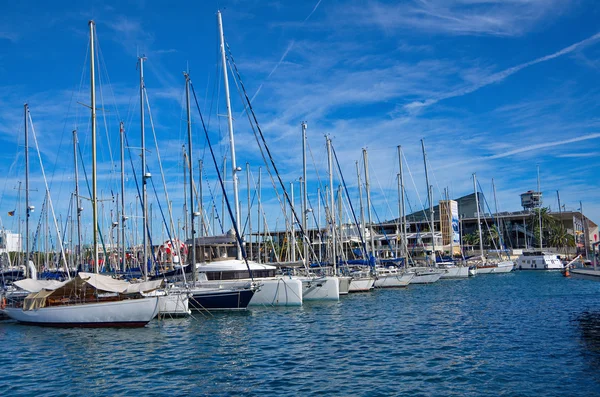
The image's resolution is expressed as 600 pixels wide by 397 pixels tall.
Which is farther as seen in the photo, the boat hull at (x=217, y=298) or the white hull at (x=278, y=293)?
the white hull at (x=278, y=293)

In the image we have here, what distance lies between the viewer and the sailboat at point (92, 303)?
25656 mm

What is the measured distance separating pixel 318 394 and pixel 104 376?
298 inches

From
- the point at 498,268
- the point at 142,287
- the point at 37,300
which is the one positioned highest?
the point at 142,287

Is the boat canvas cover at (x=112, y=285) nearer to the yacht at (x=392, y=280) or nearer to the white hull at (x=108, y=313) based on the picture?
the white hull at (x=108, y=313)

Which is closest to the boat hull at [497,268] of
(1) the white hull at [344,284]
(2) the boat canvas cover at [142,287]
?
(1) the white hull at [344,284]

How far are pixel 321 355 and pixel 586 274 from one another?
15.4 meters

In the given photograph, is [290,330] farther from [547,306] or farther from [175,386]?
[547,306]

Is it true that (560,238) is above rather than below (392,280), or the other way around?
above

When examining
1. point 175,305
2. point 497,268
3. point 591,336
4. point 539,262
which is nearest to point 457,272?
point 497,268

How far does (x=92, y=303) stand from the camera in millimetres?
26156

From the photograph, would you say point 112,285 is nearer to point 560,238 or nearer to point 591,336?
point 591,336

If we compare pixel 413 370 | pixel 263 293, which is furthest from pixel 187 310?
pixel 413 370

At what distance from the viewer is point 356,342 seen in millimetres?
22094

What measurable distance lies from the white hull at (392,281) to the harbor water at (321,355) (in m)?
19.4
